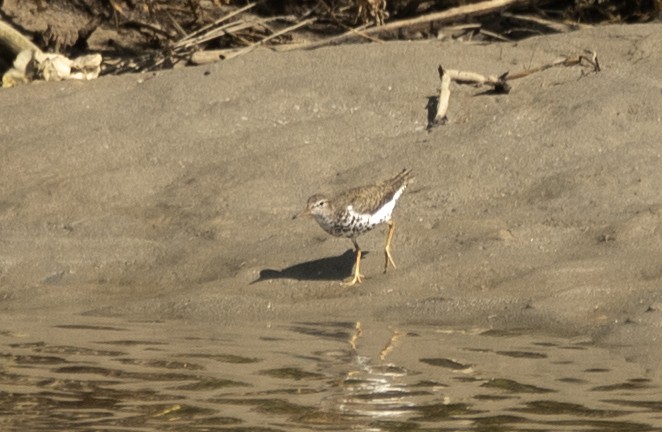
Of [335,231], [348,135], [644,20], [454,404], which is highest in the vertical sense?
[644,20]

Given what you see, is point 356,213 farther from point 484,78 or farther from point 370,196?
point 484,78

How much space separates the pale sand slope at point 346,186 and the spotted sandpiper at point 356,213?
164mm

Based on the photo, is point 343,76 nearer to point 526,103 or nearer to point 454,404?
point 526,103

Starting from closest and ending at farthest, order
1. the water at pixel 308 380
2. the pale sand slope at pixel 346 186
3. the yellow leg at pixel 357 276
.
Result: the water at pixel 308 380 → the pale sand slope at pixel 346 186 → the yellow leg at pixel 357 276

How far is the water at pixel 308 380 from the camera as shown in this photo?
661 cm

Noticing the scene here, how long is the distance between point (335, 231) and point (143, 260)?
4.73ft

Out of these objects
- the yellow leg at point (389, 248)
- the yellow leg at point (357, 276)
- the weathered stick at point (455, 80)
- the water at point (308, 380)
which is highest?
the weathered stick at point (455, 80)

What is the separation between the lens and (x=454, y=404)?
6.86 m

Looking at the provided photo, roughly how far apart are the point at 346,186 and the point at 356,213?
145 cm

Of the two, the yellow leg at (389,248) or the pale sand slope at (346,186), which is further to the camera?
the yellow leg at (389,248)

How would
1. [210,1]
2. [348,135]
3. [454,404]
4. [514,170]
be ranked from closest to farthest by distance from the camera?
1. [454,404]
2. [514,170]
3. [348,135]
4. [210,1]

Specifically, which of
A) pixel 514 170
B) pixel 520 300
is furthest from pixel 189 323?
pixel 514 170

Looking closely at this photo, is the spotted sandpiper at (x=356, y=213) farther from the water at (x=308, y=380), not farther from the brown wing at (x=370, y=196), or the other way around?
the water at (x=308, y=380)

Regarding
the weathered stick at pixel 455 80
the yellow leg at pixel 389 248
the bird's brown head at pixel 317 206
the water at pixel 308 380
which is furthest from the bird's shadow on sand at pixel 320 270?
the weathered stick at pixel 455 80
